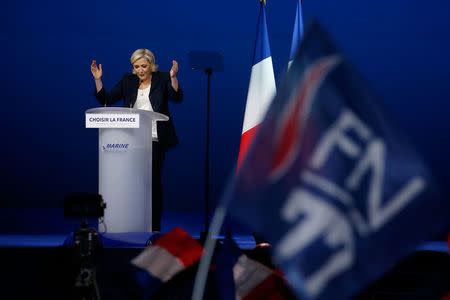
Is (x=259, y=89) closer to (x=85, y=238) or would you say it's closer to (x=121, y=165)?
(x=121, y=165)

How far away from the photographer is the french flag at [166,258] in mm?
1434

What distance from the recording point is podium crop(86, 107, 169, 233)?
2.92 metres

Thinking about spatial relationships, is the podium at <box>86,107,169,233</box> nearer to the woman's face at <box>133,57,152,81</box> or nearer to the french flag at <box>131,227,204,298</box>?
the woman's face at <box>133,57,152,81</box>

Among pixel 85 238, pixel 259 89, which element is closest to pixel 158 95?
pixel 259 89

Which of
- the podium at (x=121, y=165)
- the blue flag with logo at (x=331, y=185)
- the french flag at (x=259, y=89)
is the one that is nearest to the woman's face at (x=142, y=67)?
the podium at (x=121, y=165)

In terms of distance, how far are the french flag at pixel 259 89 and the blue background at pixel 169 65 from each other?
181cm

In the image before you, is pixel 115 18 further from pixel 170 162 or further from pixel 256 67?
pixel 256 67

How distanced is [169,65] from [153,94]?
2.48 metres

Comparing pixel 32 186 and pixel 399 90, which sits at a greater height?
pixel 399 90

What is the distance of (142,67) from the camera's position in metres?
3.30

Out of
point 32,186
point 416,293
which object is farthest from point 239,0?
point 416,293

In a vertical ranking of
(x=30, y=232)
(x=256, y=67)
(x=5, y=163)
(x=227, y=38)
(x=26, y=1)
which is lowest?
(x=30, y=232)

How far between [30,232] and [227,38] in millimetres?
3288

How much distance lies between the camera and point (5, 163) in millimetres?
5801
